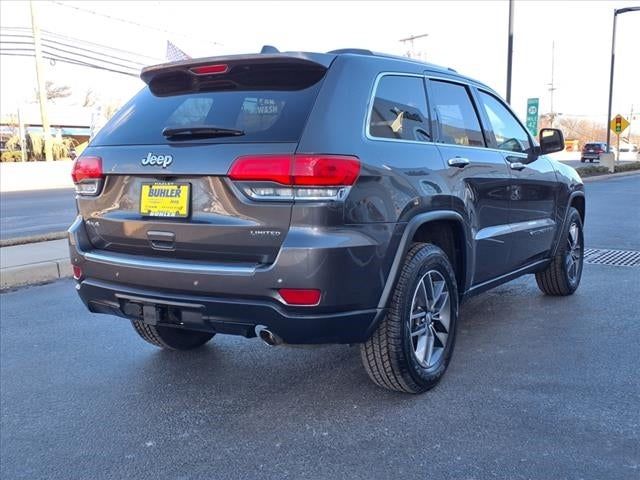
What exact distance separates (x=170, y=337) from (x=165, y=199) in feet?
4.76

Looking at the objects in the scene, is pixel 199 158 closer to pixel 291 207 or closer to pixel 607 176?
pixel 291 207

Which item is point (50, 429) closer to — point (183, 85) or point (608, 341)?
point (183, 85)

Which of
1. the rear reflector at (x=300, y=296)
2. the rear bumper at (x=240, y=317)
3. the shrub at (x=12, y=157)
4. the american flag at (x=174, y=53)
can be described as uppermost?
the american flag at (x=174, y=53)

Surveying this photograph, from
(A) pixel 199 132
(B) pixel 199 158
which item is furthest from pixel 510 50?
(B) pixel 199 158

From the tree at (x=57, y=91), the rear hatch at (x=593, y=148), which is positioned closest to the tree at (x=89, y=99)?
the tree at (x=57, y=91)

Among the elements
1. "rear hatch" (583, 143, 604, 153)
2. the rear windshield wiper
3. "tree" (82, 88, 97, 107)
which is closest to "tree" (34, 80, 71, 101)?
"tree" (82, 88, 97, 107)

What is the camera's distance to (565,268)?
574cm

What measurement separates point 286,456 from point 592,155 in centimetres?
4821

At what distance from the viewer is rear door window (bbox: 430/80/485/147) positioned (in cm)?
407

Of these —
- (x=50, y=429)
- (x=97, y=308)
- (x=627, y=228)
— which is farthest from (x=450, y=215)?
(x=627, y=228)

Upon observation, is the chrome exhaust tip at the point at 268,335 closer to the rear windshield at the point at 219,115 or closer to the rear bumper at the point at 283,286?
the rear bumper at the point at 283,286

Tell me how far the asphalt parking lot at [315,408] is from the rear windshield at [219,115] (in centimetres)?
152

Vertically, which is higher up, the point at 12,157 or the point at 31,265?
the point at 31,265

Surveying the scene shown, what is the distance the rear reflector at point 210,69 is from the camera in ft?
11.2
